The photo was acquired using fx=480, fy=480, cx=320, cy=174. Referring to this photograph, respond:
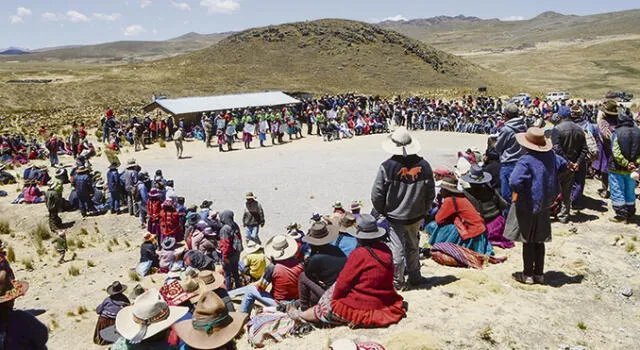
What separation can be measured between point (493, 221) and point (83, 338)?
23.7 ft

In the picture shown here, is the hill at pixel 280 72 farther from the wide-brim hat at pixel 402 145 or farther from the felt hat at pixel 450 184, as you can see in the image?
the wide-brim hat at pixel 402 145

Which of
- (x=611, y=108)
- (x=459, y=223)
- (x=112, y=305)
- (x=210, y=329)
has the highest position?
(x=611, y=108)

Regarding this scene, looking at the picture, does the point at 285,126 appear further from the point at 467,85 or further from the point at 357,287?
the point at 467,85

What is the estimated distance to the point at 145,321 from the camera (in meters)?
4.37

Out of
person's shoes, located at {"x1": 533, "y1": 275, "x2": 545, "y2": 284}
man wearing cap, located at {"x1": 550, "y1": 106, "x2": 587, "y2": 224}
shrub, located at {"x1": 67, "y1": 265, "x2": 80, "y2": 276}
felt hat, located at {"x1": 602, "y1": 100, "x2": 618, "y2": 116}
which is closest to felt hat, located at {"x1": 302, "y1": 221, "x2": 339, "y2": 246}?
person's shoes, located at {"x1": 533, "y1": 275, "x2": 545, "y2": 284}

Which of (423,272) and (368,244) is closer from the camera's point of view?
(368,244)

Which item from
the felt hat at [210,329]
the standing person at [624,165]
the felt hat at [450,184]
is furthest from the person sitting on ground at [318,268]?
the standing person at [624,165]

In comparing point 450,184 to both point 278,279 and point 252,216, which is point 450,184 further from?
point 252,216

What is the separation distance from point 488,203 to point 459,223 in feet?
3.57

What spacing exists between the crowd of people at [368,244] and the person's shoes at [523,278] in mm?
15

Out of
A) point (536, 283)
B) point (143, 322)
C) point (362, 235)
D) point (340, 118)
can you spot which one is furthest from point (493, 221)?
point (340, 118)

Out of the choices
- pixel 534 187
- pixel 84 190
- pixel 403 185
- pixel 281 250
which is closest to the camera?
pixel 403 185

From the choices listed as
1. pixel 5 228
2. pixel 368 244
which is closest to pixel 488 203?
pixel 368 244

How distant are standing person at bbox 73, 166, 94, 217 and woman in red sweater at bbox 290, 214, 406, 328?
11.4m
